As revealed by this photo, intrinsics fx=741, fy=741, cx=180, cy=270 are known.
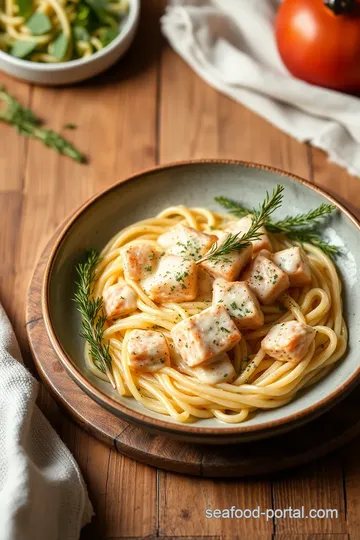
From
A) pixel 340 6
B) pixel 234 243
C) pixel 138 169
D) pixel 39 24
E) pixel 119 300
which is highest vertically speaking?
pixel 340 6

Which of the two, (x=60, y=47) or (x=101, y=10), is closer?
(x=60, y=47)

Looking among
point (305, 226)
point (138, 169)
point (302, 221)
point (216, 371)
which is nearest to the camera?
point (216, 371)

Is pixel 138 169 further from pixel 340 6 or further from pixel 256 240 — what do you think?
pixel 340 6

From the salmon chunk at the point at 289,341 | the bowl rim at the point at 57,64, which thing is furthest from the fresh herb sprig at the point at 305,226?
the bowl rim at the point at 57,64

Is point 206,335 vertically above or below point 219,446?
above

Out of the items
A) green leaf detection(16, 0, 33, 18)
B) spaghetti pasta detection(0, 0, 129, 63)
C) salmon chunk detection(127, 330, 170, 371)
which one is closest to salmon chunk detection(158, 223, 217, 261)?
salmon chunk detection(127, 330, 170, 371)

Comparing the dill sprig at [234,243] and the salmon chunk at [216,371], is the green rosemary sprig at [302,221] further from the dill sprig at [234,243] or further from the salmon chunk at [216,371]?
the salmon chunk at [216,371]

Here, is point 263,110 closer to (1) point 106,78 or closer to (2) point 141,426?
(1) point 106,78

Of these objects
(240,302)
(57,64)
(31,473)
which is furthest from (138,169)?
(31,473)
